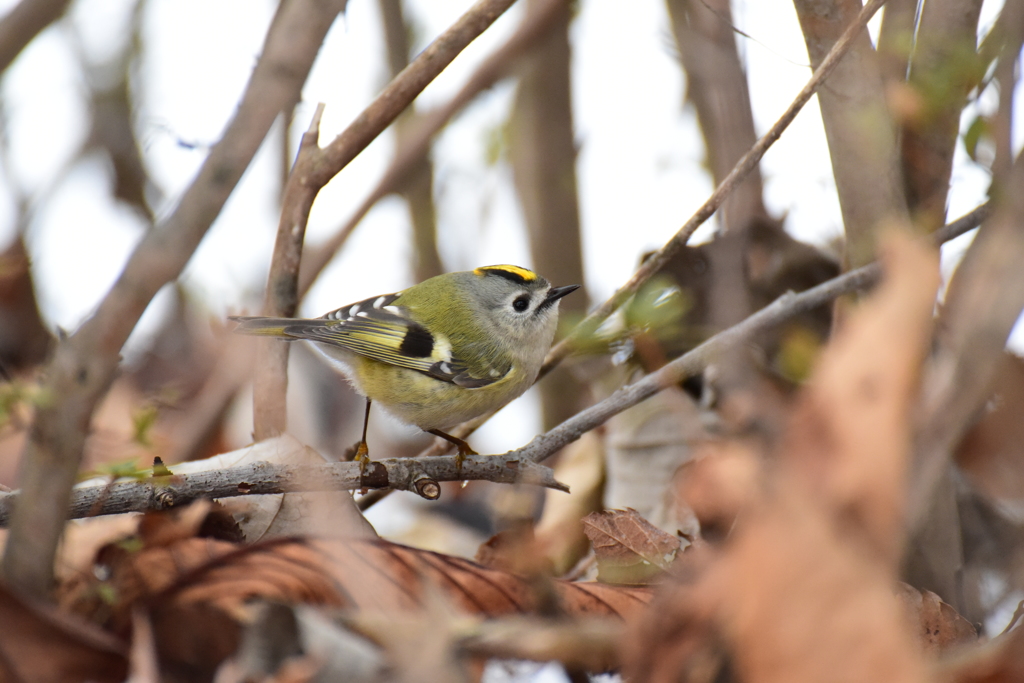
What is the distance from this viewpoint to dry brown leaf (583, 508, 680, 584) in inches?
52.9

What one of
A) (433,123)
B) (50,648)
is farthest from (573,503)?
(433,123)

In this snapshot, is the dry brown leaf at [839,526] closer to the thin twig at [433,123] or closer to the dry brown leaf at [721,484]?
the dry brown leaf at [721,484]

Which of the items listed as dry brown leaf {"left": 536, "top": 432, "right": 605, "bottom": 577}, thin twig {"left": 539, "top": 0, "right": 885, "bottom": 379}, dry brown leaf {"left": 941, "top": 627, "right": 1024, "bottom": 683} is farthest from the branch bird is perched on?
dry brown leaf {"left": 941, "top": 627, "right": 1024, "bottom": 683}

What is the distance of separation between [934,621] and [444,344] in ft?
4.89

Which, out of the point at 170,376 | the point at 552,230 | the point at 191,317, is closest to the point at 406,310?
the point at 552,230

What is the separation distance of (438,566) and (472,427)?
108 centimetres

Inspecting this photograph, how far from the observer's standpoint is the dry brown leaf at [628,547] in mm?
1345

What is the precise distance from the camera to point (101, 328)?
2.69ft

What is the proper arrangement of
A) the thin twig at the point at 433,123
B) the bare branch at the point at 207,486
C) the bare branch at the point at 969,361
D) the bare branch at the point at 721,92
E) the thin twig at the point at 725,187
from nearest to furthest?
the bare branch at the point at 969,361 → the bare branch at the point at 207,486 → the thin twig at the point at 725,187 → the bare branch at the point at 721,92 → the thin twig at the point at 433,123

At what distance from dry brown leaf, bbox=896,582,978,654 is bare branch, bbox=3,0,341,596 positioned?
1056 millimetres

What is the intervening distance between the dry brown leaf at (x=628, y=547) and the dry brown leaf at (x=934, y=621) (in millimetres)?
335

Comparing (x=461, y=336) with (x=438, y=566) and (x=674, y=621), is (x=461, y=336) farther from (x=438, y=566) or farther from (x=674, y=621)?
(x=674, y=621)

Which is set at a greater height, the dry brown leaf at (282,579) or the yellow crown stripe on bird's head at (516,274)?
the yellow crown stripe on bird's head at (516,274)

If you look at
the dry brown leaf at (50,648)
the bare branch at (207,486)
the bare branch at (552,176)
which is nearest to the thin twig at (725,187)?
the bare branch at (207,486)
